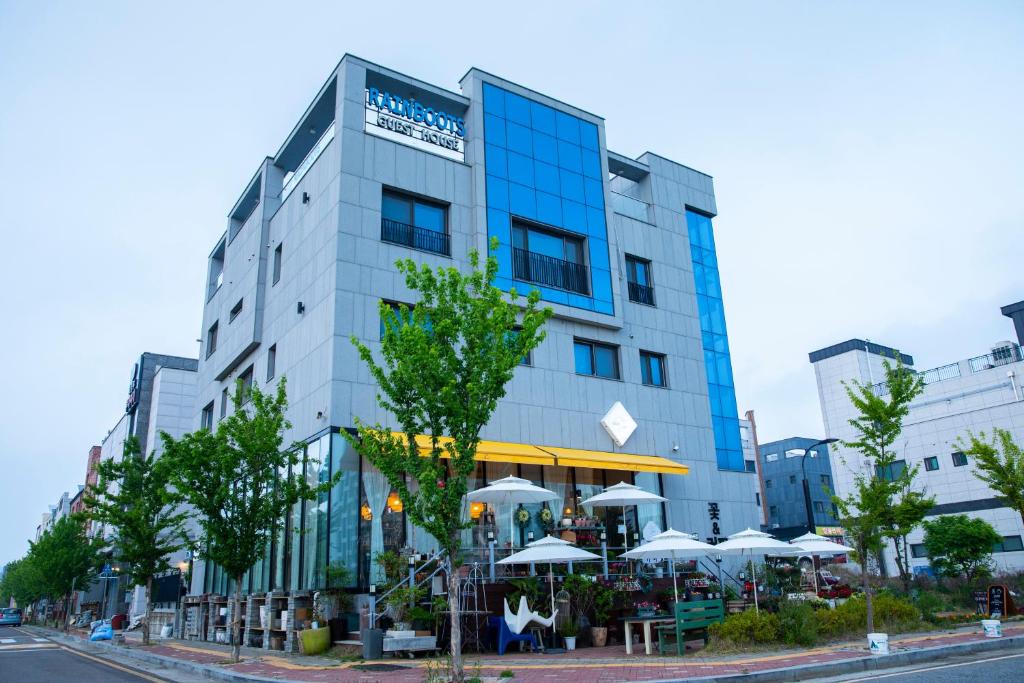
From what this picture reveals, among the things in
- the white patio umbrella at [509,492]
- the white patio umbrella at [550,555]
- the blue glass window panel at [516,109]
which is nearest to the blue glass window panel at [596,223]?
the blue glass window panel at [516,109]

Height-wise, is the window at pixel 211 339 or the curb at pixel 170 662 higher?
the window at pixel 211 339

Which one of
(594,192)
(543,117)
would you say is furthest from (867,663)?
(543,117)

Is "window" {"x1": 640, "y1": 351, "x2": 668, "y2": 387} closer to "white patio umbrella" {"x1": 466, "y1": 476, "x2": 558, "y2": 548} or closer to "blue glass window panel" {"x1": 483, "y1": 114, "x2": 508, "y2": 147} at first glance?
"blue glass window panel" {"x1": 483, "y1": 114, "x2": 508, "y2": 147}

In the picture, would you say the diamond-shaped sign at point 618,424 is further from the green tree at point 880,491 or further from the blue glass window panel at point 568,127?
the blue glass window panel at point 568,127

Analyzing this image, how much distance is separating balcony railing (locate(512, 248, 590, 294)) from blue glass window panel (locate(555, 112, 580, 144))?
5.06m

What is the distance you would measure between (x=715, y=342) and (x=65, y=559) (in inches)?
1775

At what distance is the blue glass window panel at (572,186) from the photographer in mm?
27109

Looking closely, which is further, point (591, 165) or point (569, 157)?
point (591, 165)

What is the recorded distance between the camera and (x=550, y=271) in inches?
1016

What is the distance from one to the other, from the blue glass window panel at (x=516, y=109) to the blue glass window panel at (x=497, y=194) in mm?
2850

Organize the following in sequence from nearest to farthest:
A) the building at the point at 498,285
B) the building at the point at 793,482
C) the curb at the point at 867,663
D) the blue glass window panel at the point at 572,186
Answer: the curb at the point at 867,663
the building at the point at 498,285
the blue glass window panel at the point at 572,186
the building at the point at 793,482

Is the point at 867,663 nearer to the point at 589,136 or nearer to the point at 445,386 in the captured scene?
the point at 445,386

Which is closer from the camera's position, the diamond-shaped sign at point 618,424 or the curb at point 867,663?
the curb at point 867,663

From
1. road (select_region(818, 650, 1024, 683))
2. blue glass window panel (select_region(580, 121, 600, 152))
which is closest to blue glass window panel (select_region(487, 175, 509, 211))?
blue glass window panel (select_region(580, 121, 600, 152))
